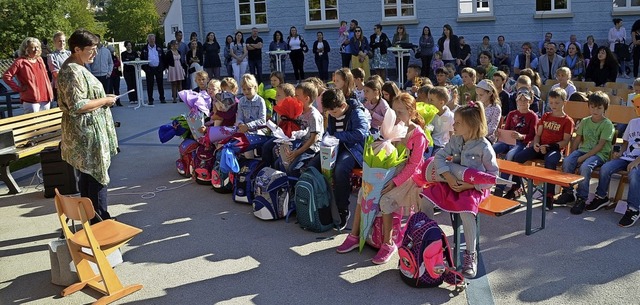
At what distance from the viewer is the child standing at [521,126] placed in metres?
7.23

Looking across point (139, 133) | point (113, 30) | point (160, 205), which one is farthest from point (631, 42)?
point (113, 30)

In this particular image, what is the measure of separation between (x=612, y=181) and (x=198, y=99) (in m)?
4.95

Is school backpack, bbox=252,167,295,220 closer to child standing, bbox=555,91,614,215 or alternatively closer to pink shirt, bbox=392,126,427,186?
pink shirt, bbox=392,126,427,186

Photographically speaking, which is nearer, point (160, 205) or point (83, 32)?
point (83, 32)

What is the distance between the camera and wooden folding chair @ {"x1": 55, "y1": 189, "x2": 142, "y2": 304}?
4.65m

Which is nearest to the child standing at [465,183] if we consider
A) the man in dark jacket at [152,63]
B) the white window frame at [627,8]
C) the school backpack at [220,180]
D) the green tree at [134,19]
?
the school backpack at [220,180]

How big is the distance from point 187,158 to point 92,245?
377 cm

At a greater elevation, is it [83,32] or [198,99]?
[83,32]

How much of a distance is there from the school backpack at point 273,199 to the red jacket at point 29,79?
4.46m

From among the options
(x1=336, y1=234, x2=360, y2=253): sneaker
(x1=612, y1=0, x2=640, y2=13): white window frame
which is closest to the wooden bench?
(x1=336, y1=234, x2=360, y2=253): sneaker

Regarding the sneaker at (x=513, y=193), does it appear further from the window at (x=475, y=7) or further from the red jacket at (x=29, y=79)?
the window at (x=475, y=7)

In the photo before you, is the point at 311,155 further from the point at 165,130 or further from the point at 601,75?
the point at 601,75

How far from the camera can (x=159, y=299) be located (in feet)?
15.7

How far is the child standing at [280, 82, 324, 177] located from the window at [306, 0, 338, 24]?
1489cm
